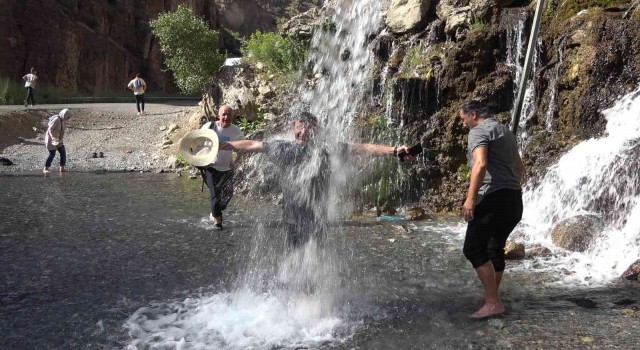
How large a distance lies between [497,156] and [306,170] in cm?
163

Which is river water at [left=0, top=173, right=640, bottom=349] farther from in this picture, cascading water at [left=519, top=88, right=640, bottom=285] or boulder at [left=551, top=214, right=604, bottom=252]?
boulder at [left=551, top=214, right=604, bottom=252]

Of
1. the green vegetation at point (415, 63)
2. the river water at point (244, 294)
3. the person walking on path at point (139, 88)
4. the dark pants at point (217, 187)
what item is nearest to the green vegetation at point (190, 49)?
the person walking on path at point (139, 88)

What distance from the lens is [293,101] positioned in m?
14.1

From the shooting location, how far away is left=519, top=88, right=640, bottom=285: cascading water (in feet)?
20.7

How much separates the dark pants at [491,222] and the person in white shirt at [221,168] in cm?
409

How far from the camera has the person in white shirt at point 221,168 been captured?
775 centimetres

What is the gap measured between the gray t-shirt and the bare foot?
938 millimetres

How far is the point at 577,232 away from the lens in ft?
22.8

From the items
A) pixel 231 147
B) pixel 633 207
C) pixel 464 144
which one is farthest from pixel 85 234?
pixel 633 207

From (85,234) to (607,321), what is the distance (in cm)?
673

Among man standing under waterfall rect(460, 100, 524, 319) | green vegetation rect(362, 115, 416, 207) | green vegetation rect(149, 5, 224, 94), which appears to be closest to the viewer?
man standing under waterfall rect(460, 100, 524, 319)

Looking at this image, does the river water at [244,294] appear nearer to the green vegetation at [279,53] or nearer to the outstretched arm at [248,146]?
the outstretched arm at [248,146]

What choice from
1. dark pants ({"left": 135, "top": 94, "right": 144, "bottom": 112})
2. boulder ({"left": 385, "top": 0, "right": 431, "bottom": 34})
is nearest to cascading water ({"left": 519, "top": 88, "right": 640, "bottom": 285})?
boulder ({"left": 385, "top": 0, "right": 431, "bottom": 34})

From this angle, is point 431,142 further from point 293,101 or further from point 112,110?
point 112,110
